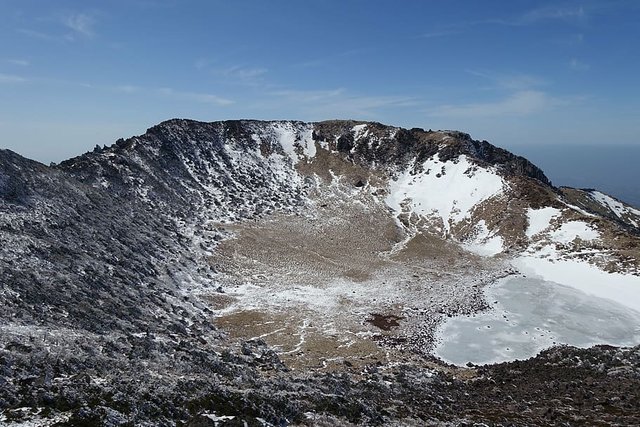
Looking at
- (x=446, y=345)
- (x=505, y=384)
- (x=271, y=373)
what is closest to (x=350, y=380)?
(x=271, y=373)

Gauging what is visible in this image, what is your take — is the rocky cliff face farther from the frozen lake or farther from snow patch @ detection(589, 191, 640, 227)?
the frozen lake

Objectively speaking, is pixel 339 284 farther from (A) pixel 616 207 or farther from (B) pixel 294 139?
(A) pixel 616 207

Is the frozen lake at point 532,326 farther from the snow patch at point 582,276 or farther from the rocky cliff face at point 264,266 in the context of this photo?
the rocky cliff face at point 264,266

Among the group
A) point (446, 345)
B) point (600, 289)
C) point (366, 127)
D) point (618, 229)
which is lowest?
point (446, 345)

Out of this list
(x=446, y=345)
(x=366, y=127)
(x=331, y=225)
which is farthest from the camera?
(x=366, y=127)

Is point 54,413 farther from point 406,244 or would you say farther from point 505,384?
point 406,244

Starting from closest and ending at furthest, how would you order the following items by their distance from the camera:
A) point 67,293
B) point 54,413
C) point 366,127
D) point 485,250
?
point 54,413, point 67,293, point 485,250, point 366,127

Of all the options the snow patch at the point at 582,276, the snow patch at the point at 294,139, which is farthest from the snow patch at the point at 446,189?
the snow patch at the point at 294,139
